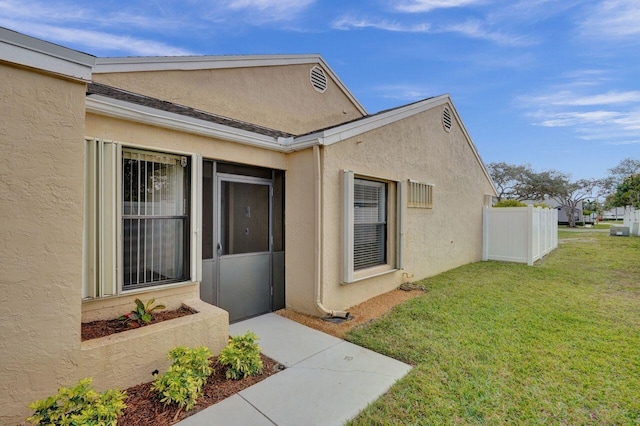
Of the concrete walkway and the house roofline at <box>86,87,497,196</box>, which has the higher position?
the house roofline at <box>86,87,497,196</box>

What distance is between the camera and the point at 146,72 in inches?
266

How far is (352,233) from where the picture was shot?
231 inches

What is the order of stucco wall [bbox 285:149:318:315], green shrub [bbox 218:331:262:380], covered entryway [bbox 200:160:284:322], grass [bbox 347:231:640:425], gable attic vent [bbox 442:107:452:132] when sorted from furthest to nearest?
gable attic vent [bbox 442:107:452:132]
stucco wall [bbox 285:149:318:315]
covered entryway [bbox 200:160:284:322]
green shrub [bbox 218:331:262:380]
grass [bbox 347:231:640:425]

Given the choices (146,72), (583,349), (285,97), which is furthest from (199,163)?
Result: (583,349)

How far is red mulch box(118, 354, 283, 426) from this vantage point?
109 inches

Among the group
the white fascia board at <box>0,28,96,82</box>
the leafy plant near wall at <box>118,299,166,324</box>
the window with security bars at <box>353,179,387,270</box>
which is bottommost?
the leafy plant near wall at <box>118,299,166,324</box>

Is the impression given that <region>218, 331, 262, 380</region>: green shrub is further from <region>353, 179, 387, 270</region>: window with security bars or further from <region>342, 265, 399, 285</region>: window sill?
<region>353, 179, 387, 270</region>: window with security bars

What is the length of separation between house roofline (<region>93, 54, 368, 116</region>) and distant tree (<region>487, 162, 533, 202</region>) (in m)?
45.7

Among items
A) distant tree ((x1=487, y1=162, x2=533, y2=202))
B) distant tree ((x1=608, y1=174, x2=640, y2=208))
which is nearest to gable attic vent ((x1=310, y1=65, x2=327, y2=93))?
distant tree ((x1=608, y1=174, x2=640, y2=208))

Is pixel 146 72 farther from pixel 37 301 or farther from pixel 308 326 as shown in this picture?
pixel 308 326

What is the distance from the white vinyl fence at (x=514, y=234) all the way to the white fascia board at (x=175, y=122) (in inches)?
422

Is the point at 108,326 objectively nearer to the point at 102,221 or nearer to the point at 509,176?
the point at 102,221

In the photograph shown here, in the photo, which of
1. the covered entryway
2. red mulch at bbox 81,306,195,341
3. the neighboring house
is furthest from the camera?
the covered entryway

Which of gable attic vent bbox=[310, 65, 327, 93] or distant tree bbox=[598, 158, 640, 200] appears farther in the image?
distant tree bbox=[598, 158, 640, 200]
